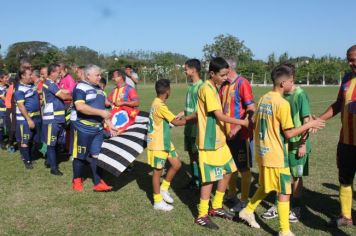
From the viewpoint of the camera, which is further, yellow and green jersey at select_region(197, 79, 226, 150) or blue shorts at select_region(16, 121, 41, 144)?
blue shorts at select_region(16, 121, 41, 144)

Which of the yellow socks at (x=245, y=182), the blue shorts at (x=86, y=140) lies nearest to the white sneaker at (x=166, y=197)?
the yellow socks at (x=245, y=182)

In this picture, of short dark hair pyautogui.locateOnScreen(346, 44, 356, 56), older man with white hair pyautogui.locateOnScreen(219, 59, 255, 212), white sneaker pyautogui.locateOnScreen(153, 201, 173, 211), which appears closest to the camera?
short dark hair pyautogui.locateOnScreen(346, 44, 356, 56)

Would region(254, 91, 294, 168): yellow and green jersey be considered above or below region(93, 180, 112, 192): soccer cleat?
above

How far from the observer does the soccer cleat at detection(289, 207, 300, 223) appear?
5.39 metres

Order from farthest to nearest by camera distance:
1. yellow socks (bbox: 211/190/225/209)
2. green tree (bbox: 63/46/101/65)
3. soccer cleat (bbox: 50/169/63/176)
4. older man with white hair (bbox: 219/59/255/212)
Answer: green tree (bbox: 63/46/101/65), soccer cleat (bbox: 50/169/63/176), older man with white hair (bbox: 219/59/255/212), yellow socks (bbox: 211/190/225/209)

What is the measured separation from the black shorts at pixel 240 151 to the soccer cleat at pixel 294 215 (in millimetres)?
852

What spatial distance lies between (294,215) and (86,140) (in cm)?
346

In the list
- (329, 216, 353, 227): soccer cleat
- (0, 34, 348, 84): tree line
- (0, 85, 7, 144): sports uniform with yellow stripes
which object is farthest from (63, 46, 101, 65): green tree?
(329, 216, 353, 227): soccer cleat

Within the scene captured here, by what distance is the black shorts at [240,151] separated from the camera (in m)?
5.79

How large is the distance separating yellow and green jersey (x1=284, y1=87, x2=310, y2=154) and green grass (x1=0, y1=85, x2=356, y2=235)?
3.46ft

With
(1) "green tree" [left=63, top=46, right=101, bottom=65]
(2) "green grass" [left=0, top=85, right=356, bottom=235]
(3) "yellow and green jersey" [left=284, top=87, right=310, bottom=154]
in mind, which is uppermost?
(1) "green tree" [left=63, top=46, right=101, bottom=65]

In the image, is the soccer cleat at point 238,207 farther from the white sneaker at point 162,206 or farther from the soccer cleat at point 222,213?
the white sneaker at point 162,206

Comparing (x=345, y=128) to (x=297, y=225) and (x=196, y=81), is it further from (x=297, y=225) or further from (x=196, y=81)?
(x=196, y=81)

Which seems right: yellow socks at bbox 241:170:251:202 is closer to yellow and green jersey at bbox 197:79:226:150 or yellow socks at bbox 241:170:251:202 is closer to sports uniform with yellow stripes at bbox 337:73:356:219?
yellow and green jersey at bbox 197:79:226:150
